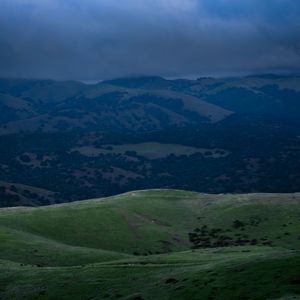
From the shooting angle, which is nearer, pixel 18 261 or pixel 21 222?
pixel 18 261

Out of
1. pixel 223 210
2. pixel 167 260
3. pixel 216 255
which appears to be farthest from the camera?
pixel 223 210

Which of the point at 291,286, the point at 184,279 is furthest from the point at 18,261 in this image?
the point at 291,286

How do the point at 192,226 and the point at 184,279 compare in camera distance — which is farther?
the point at 192,226

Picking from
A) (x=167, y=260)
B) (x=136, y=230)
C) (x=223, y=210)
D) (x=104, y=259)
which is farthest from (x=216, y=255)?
(x=223, y=210)

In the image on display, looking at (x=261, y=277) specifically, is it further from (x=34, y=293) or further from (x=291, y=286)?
(x=34, y=293)

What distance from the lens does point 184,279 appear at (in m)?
52.2

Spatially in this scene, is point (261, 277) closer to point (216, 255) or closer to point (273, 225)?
point (216, 255)

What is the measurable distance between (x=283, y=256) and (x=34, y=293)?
2700 centimetres

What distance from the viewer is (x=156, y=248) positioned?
114125mm

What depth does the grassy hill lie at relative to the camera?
4988 cm

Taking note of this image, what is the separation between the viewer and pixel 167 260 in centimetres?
7262

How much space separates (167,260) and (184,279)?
67.4 feet

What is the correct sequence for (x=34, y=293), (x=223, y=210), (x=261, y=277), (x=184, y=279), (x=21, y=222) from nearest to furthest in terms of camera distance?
(x=261, y=277), (x=184, y=279), (x=34, y=293), (x=21, y=222), (x=223, y=210)

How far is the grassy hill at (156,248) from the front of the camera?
1964 inches
